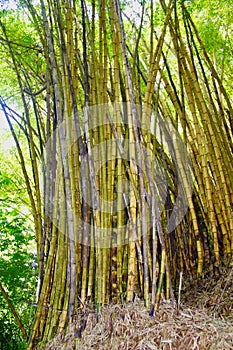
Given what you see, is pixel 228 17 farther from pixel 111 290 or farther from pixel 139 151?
pixel 111 290

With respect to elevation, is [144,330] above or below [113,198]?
below

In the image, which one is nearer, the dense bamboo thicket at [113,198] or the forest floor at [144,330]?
the forest floor at [144,330]

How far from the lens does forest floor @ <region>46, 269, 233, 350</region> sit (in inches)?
52.9

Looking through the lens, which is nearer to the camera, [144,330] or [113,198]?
[144,330]

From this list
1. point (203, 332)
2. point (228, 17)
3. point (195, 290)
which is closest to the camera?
point (203, 332)

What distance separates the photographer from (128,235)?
1.81 m

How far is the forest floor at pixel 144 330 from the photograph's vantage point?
1343 millimetres

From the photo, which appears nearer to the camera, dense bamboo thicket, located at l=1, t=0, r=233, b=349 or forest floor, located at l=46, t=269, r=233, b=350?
forest floor, located at l=46, t=269, r=233, b=350

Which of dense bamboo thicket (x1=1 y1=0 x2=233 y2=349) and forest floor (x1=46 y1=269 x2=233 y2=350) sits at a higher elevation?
dense bamboo thicket (x1=1 y1=0 x2=233 y2=349)

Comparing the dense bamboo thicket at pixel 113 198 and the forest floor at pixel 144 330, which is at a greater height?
the dense bamboo thicket at pixel 113 198

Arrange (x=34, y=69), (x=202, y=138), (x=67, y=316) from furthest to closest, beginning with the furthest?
(x=34, y=69), (x=202, y=138), (x=67, y=316)

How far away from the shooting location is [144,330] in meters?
1.40

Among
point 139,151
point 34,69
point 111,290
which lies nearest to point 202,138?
point 139,151

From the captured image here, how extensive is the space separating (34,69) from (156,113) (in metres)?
1.36
